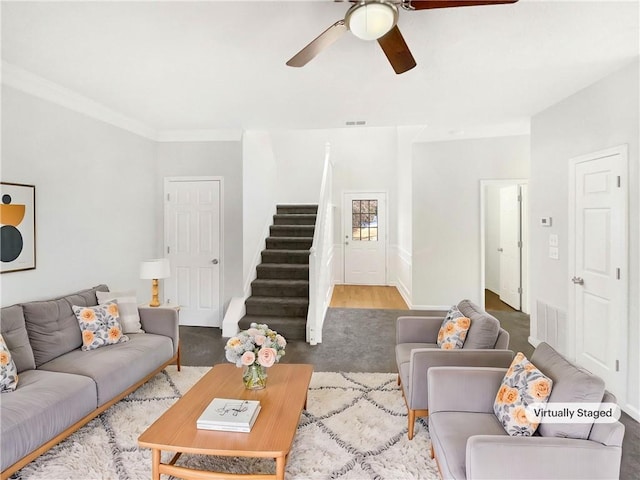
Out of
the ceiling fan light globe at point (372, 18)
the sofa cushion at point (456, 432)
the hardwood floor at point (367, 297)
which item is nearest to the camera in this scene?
the sofa cushion at point (456, 432)

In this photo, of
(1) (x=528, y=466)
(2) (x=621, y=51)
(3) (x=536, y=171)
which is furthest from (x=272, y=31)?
(3) (x=536, y=171)

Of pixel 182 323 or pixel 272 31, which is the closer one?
pixel 272 31

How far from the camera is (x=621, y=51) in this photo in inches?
96.4

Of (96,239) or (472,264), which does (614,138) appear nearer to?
(472,264)

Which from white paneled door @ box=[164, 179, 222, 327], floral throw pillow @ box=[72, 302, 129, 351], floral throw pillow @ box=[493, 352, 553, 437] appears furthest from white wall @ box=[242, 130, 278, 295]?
floral throw pillow @ box=[493, 352, 553, 437]

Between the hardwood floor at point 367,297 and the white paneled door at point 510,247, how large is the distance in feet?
5.63

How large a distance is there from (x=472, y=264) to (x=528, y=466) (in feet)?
14.0

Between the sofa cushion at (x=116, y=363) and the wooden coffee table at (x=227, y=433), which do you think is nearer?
the wooden coffee table at (x=227, y=433)

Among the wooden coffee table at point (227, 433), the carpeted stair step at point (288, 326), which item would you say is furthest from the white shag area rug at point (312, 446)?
the carpeted stair step at point (288, 326)

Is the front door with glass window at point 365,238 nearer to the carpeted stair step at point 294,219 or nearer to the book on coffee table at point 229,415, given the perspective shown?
the carpeted stair step at point 294,219

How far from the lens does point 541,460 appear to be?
4.68 ft

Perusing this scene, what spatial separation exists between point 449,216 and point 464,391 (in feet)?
12.8

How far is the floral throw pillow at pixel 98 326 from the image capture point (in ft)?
9.32

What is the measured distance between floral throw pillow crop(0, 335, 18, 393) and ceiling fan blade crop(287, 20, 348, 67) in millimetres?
2443
